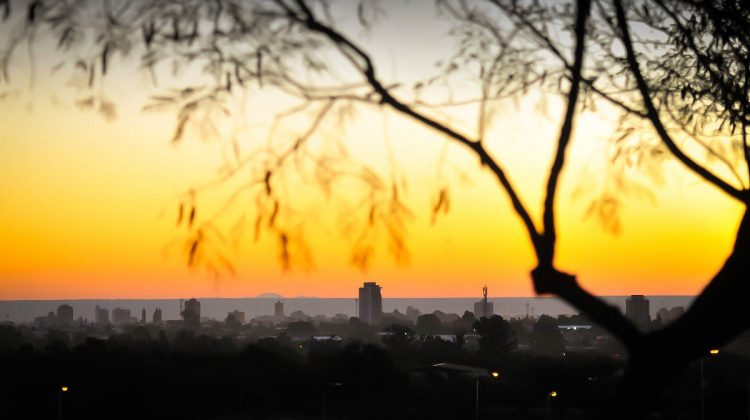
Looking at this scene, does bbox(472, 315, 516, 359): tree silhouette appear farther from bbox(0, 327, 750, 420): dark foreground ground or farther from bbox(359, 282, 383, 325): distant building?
bbox(359, 282, 383, 325): distant building

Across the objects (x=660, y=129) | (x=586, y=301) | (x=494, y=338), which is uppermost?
(x=660, y=129)

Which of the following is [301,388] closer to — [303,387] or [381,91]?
[303,387]

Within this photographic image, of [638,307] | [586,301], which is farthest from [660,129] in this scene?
[638,307]

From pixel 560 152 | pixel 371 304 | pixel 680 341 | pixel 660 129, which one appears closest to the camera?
pixel 680 341

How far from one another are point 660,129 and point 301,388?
124ft

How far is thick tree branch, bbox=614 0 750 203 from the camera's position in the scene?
4.64 meters

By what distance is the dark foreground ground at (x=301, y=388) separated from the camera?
37750 millimetres

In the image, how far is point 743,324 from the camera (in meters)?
4.19

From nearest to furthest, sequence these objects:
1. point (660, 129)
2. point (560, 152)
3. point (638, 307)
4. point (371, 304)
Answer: point (560, 152) → point (660, 129) → point (638, 307) → point (371, 304)

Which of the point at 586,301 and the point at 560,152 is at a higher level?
the point at 560,152

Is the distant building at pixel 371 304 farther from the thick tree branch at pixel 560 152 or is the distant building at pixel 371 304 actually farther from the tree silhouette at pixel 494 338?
the thick tree branch at pixel 560 152

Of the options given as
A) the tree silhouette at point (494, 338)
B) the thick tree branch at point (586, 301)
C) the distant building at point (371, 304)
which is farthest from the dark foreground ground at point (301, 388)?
the distant building at point (371, 304)

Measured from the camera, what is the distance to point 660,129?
4824mm

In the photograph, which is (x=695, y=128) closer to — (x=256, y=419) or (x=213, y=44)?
(x=213, y=44)
